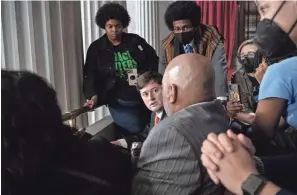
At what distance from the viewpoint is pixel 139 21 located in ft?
13.5

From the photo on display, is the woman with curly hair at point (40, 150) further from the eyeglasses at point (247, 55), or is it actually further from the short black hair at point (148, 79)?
the eyeglasses at point (247, 55)

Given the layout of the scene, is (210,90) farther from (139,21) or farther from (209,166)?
A: (139,21)

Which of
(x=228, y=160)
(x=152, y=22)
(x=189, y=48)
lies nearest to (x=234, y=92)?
(x=189, y=48)

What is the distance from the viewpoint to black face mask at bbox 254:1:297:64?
4.09 feet

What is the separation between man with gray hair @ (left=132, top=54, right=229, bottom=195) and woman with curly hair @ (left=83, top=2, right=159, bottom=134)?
51.4 inches

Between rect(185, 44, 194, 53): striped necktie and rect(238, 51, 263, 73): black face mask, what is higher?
rect(185, 44, 194, 53): striped necktie

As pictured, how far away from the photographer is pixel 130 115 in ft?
8.41

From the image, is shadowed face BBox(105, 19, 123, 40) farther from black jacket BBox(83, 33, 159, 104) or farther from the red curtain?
the red curtain

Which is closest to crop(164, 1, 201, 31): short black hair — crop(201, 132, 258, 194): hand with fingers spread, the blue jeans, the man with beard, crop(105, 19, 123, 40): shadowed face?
the man with beard

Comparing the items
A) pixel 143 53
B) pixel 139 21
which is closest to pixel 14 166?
pixel 143 53

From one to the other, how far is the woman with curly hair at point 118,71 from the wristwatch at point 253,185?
1687 mm

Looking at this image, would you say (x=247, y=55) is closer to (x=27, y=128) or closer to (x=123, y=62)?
(x=123, y=62)

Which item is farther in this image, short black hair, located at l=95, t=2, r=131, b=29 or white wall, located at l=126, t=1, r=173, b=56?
white wall, located at l=126, t=1, r=173, b=56

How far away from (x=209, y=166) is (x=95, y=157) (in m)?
0.31
